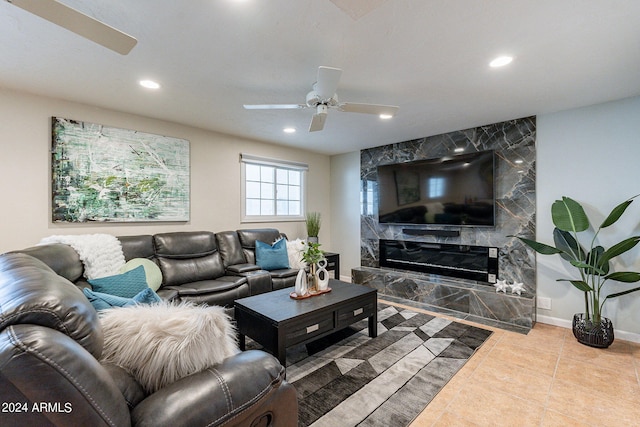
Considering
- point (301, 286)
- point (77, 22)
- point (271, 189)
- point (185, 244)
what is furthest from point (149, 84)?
point (271, 189)

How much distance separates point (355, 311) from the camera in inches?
109

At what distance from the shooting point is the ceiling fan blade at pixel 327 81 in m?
1.93

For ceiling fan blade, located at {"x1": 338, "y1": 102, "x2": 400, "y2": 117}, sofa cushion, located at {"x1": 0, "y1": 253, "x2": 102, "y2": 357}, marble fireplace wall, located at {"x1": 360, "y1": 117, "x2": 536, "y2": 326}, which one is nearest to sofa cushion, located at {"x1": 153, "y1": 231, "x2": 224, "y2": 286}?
sofa cushion, located at {"x1": 0, "y1": 253, "x2": 102, "y2": 357}

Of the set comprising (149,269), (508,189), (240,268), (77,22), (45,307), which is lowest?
(240,268)

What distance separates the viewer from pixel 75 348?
0.76m

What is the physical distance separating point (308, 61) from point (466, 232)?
10.3ft

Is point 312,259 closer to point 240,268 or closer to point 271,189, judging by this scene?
point 240,268

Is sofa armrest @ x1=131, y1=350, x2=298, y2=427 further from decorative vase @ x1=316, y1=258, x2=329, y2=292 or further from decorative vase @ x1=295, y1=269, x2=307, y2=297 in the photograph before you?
decorative vase @ x1=316, y1=258, x2=329, y2=292

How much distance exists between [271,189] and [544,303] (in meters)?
4.07

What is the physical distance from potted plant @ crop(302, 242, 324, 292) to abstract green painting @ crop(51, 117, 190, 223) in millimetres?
1962

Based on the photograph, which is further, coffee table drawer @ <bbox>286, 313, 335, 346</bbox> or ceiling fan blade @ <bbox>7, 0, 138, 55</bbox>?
coffee table drawer @ <bbox>286, 313, 335, 346</bbox>

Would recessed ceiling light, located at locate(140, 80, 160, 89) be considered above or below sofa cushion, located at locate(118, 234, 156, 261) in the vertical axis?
above

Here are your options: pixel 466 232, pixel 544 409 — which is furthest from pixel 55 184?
pixel 466 232

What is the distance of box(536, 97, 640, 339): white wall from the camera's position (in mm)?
2900
